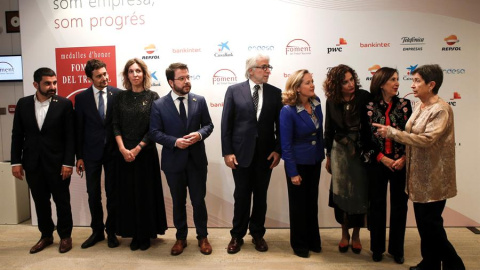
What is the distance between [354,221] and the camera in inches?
130

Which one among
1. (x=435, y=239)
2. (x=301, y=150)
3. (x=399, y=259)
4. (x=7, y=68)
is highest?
(x=7, y=68)

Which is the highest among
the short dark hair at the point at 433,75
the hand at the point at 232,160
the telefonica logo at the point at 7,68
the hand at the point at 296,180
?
the telefonica logo at the point at 7,68

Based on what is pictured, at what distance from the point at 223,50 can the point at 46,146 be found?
2008mm

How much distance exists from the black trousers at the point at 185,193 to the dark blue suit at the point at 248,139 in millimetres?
312

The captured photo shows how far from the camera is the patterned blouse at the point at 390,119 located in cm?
300

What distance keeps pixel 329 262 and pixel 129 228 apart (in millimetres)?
1873

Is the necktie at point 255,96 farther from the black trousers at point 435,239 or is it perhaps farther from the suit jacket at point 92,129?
the black trousers at point 435,239

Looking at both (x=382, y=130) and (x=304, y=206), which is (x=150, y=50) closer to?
(x=304, y=206)

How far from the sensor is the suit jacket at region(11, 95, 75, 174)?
136 inches

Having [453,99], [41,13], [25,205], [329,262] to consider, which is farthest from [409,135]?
[25,205]

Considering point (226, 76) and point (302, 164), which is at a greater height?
point (226, 76)

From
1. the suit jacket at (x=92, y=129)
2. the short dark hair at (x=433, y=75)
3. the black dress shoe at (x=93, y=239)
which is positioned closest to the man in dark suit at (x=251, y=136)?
the suit jacket at (x=92, y=129)

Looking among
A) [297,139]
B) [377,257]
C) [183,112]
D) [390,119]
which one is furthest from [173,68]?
[377,257]

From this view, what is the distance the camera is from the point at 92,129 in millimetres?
3592
